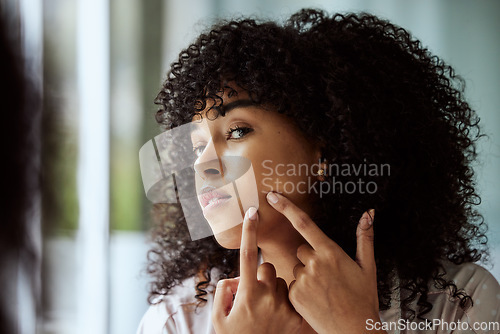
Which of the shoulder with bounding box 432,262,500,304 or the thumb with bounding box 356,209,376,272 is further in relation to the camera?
the shoulder with bounding box 432,262,500,304

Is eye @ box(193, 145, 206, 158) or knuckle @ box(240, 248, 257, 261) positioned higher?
eye @ box(193, 145, 206, 158)

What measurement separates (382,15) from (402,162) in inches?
12.8

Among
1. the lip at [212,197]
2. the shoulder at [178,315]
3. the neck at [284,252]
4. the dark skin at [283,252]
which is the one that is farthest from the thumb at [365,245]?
the shoulder at [178,315]

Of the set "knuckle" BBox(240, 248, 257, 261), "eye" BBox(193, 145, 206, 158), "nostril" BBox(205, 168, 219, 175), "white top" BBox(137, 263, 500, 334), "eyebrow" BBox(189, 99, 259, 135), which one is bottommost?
→ "white top" BBox(137, 263, 500, 334)

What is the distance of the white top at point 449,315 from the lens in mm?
833

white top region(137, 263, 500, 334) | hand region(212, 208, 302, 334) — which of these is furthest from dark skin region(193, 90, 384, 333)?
white top region(137, 263, 500, 334)

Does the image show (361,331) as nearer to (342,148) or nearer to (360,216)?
(360,216)

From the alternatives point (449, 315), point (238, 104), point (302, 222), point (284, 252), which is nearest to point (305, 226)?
point (302, 222)

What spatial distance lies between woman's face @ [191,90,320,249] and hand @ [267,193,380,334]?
0.06m

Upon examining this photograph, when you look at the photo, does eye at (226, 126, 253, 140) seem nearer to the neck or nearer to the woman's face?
the woman's face

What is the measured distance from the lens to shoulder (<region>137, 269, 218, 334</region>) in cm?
90

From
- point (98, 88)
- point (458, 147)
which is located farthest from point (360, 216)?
point (98, 88)

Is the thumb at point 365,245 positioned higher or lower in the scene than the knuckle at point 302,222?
lower

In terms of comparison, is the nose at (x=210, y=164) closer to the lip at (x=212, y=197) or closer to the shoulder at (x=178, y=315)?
the lip at (x=212, y=197)
